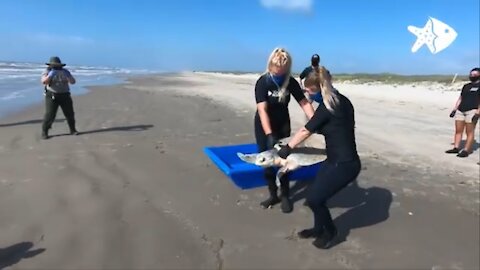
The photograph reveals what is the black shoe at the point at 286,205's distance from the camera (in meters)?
5.25

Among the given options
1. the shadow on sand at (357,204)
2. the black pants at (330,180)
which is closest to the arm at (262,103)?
the black pants at (330,180)

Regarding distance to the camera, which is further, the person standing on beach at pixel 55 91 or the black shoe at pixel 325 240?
the person standing on beach at pixel 55 91

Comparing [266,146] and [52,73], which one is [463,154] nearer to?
[266,146]

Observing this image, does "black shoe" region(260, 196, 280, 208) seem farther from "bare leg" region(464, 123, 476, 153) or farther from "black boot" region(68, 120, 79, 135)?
"black boot" region(68, 120, 79, 135)

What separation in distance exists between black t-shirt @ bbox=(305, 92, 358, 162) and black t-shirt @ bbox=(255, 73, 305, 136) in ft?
3.39

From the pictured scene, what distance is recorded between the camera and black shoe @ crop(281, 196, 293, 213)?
525 centimetres

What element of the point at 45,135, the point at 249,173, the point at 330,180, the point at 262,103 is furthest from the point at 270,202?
the point at 45,135

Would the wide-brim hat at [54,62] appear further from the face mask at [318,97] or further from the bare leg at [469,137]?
the bare leg at [469,137]

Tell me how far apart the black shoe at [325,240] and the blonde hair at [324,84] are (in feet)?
4.32

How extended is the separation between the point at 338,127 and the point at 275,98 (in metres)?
1.21

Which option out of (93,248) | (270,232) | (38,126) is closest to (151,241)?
(93,248)

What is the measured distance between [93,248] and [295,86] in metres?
2.90

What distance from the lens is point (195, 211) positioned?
5.15 m

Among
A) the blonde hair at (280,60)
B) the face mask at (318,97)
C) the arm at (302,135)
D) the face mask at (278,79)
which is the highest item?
the blonde hair at (280,60)
